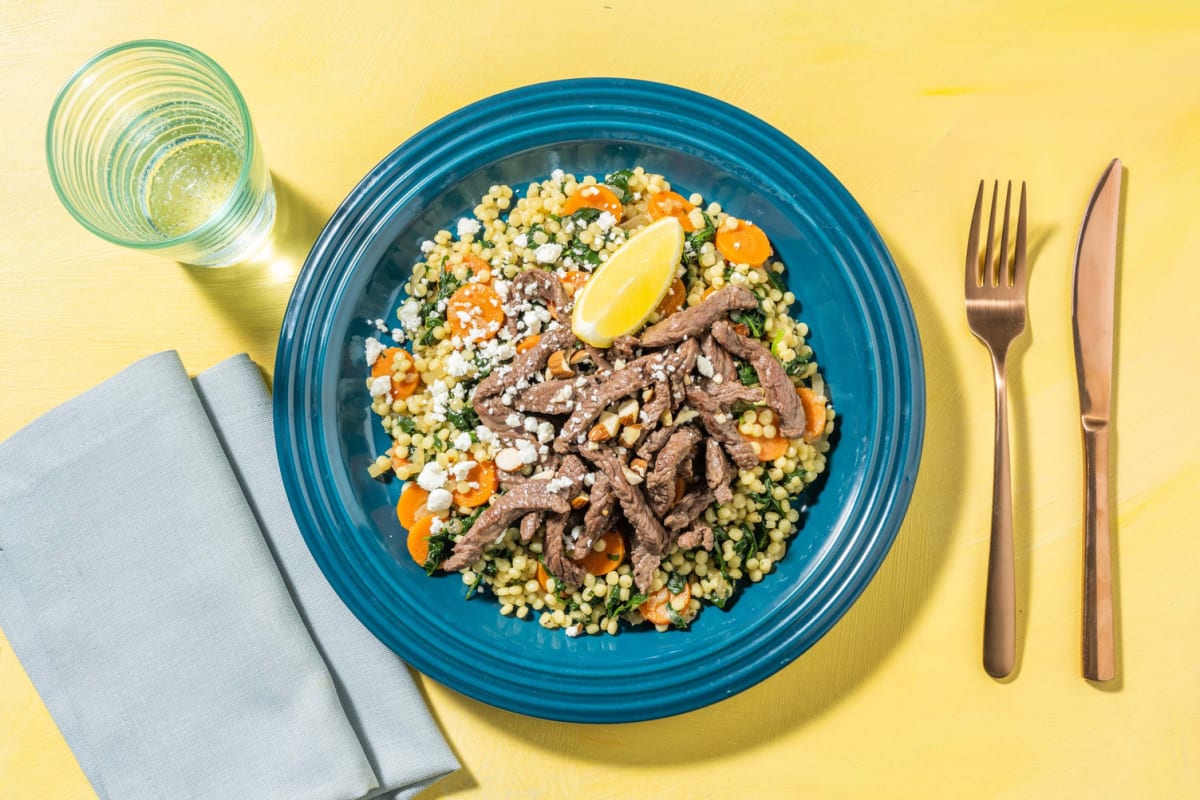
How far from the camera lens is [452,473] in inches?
90.5

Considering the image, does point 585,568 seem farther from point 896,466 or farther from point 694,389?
point 896,466

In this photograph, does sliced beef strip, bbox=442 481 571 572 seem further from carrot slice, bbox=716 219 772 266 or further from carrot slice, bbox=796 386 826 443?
carrot slice, bbox=716 219 772 266

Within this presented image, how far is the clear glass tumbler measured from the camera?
2.30 metres

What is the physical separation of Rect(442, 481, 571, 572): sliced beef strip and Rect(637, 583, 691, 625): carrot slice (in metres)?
0.44

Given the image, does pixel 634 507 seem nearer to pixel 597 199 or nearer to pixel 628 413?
pixel 628 413

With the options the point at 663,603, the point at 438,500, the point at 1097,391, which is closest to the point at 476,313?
the point at 438,500

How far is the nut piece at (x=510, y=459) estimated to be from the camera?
222 cm

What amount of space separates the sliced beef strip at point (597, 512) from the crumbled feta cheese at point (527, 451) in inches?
7.7

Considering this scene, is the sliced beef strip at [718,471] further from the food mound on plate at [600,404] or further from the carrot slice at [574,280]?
the carrot slice at [574,280]

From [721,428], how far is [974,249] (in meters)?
1.07

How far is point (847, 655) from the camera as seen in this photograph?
2.56 meters

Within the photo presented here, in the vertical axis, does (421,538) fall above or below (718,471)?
above

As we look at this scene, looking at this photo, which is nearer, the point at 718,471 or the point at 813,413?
the point at 718,471

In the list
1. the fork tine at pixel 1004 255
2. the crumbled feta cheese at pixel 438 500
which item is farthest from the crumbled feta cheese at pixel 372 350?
the fork tine at pixel 1004 255
